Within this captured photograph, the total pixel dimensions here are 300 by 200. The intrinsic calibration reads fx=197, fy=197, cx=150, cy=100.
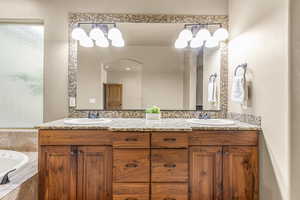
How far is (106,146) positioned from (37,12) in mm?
1972

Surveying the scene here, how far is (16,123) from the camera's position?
8.83ft

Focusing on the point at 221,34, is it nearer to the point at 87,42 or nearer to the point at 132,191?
the point at 87,42

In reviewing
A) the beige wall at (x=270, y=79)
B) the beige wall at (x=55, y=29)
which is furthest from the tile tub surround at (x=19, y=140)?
the beige wall at (x=270, y=79)

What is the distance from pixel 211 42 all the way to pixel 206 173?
1.61m

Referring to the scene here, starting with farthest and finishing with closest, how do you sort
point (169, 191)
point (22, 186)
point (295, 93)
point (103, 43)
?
point (103, 43)
point (169, 191)
point (22, 186)
point (295, 93)

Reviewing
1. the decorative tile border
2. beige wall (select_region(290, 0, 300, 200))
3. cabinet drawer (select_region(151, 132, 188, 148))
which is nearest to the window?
cabinet drawer (select_region(151, 132, 188, 148))

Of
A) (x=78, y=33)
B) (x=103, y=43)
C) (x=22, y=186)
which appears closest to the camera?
(x=22, y=186)

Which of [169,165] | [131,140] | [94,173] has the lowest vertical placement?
[94,173]

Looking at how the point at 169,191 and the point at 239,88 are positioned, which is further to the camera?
the point at 239,88

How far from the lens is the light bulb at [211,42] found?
8.28 ft

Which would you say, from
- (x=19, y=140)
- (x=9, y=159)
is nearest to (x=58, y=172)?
(x=9, y=159)

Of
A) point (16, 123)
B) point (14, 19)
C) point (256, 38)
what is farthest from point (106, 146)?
point (14, 19)

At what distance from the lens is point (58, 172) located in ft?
6.16

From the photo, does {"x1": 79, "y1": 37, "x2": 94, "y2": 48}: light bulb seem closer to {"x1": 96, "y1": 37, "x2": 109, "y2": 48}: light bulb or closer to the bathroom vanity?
{"x1": 96, "y1": 37, "x2": 109, "y2": 48}: light bulb
